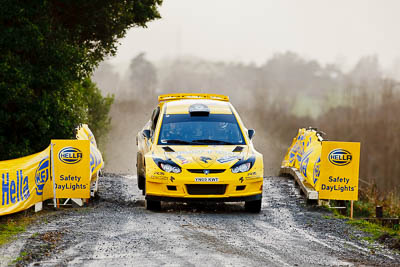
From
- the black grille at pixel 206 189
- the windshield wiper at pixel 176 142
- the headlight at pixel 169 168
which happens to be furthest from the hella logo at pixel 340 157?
the headlight at pixel 169 168

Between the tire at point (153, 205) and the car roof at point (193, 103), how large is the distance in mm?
2208

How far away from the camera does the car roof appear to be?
530 inches

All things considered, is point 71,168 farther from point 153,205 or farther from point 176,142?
point 176,142

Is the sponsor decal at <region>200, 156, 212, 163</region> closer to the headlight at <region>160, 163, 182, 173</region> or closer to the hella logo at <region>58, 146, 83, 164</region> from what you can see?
the headlight at <region>160, 163, 182, 173</region>

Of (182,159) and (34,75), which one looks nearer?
(182,159)

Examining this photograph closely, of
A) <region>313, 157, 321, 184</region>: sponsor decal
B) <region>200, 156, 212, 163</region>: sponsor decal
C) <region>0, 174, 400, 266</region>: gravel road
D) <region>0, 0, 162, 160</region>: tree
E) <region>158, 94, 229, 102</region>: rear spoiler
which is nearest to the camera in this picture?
<region>0, 174, 400, 266</region>: gravel road

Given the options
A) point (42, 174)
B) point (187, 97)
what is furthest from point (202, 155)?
point (42, 174)

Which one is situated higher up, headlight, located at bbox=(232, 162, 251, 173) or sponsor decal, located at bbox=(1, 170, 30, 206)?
headlight, located at bbox=(232, 162, 251, 173)

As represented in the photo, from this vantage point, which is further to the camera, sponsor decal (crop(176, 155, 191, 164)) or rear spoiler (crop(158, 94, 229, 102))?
rear spoiler (crop(158, 94, 229, 102))

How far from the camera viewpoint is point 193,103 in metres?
13.8

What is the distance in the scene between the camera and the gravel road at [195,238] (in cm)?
768

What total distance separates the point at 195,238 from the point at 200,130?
14.1 feet

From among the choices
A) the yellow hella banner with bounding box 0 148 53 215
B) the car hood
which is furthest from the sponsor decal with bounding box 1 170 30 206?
the car hood

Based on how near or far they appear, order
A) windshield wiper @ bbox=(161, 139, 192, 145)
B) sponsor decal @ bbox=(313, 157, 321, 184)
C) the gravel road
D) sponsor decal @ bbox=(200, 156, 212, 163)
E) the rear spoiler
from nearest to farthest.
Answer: the gravel road < sponsor decal @ bbox=(200, 156, 212, 163) < windshield wiper @ bbox=(161, 139, 192, 145) < sponsor decal @ bbox=(313, 157, 321, 184) < the rear spoiler
